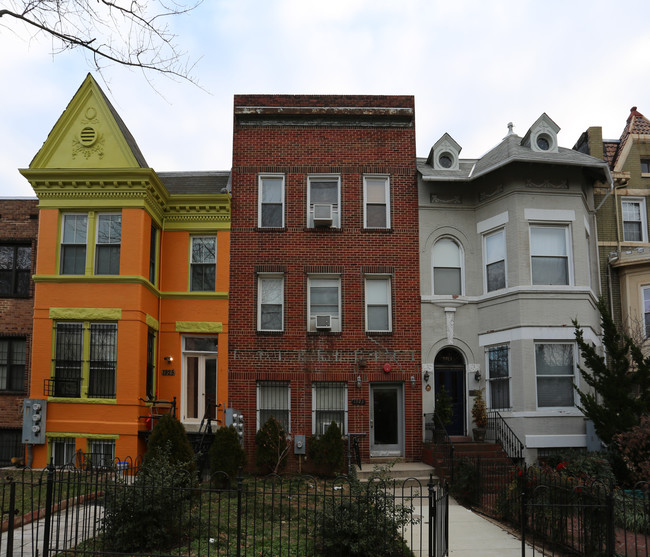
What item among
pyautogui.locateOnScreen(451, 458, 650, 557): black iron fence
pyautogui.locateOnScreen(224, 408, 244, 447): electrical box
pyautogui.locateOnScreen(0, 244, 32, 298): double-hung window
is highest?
pyautogui.locateOnScreen(0, 244, 32, 298): double-hung window

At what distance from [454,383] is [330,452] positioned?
419 cm

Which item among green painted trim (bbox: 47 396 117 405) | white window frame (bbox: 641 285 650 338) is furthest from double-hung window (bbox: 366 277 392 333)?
white window frame (bbox: 641 285 650 338)

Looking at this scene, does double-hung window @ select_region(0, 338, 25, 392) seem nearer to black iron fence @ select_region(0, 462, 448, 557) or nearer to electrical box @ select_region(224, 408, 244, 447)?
electrical box @ select_region(224, 408, 244, 447)

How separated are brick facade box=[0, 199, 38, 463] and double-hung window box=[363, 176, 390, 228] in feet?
30.0

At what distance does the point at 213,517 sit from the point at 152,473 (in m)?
2.19

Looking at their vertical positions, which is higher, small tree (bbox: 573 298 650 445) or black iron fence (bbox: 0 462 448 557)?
small tree (bbox: 573 298 650 445)

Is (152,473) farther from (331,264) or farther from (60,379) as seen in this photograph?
(331,264)

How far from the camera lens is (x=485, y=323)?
18922 millimetres

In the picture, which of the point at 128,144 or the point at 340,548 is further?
the point at 128,144

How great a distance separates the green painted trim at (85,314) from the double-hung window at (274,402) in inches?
169

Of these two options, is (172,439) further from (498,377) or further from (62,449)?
(498,377)

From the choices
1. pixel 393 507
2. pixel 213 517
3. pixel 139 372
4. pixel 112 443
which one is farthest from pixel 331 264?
pixel 393 507

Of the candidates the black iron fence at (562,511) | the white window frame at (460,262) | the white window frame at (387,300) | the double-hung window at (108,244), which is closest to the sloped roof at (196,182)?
the double-hung window at (108,244)

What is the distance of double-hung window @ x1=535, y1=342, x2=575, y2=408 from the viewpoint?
58.1 ft
